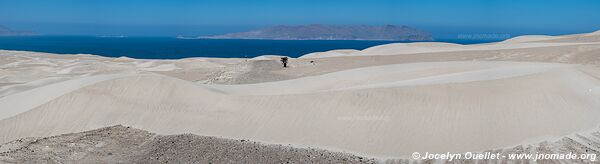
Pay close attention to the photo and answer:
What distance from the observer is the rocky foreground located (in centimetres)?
952

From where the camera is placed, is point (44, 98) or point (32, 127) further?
point (44, 98)

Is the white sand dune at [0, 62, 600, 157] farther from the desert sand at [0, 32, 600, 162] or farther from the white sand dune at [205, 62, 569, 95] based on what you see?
the white sand dune at [205, 62, 569, 95]

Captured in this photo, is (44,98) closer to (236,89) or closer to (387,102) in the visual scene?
(236,89)

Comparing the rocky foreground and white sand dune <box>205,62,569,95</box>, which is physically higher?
white sand dune <box>205,62,569,95</box>

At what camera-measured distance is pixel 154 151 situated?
33.2 ft

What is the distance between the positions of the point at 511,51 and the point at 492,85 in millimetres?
19545

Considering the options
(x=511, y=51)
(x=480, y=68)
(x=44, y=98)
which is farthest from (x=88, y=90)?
(x=511, y=51)

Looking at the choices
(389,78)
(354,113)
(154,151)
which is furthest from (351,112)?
Result: (389,78)

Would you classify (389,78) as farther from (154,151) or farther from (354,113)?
(154,151)

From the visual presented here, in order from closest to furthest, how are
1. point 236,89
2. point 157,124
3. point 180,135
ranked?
point 180,135 → point 157,124 → point 236,89

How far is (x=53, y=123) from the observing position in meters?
12.8

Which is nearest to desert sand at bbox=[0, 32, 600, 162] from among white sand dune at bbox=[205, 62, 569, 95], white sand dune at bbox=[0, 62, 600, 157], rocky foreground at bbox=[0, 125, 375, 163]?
white sand dune at bbox=[0, 62, 600, 157]

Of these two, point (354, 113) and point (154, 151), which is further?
point (354, 113)

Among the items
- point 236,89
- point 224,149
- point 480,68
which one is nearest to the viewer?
point 224,149
